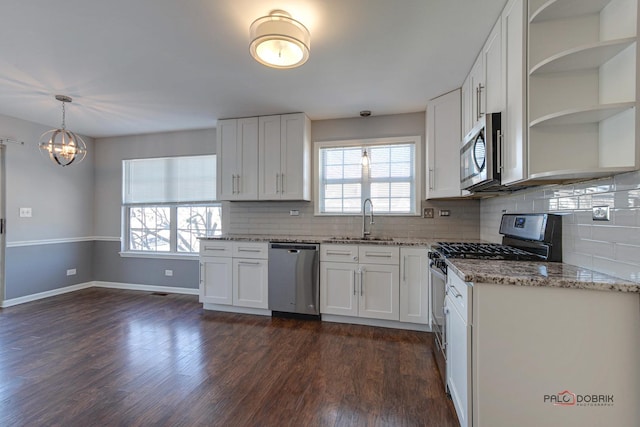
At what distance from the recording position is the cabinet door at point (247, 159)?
3830mm

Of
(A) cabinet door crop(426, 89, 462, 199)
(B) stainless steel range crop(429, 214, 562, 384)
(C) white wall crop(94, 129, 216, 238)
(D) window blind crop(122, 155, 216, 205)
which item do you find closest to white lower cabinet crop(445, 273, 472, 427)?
(B) stainless steel range crop(429, 214, 562, 384)

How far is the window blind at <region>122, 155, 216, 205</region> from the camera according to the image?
4.44 m

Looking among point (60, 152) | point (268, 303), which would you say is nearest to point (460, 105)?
point (268, 303)

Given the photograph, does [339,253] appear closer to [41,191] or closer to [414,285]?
[414,285]

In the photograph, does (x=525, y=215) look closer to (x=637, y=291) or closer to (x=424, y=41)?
(x=637, y=291)

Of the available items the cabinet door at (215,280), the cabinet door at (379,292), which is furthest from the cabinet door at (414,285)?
the cabinet door at (215,280)

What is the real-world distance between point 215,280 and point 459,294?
9.57ft

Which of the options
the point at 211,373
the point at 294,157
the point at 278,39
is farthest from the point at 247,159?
the point at 211,373

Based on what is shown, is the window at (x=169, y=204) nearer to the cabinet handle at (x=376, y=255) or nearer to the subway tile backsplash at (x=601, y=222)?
the cabinet handle at (x=376, y=255)

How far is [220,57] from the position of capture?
2404 millimetres

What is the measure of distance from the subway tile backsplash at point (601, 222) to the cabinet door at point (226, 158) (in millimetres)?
3297

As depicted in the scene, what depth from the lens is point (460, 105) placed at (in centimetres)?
299

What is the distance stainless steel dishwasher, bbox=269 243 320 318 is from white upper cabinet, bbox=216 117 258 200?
3.10 ft

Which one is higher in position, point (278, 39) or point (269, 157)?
point (278, 39)
